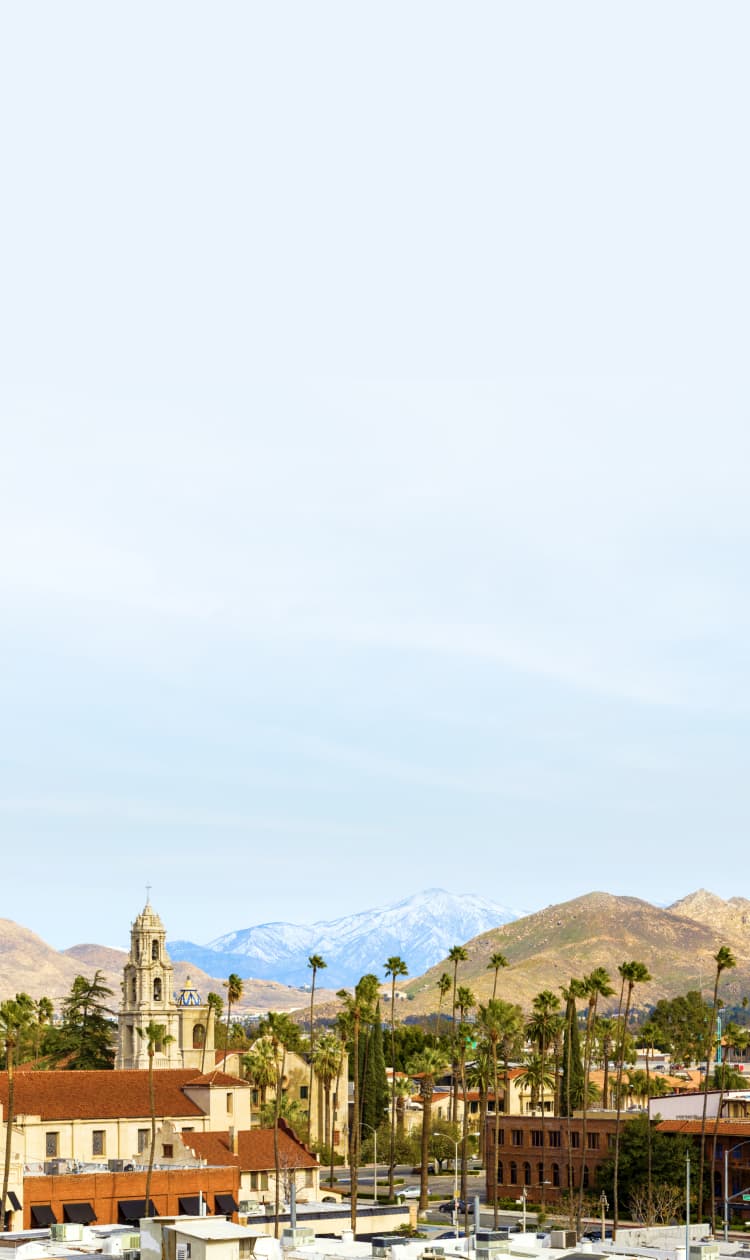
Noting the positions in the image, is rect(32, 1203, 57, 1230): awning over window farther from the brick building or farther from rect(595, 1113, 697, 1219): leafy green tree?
rect(595, 1113, 697, 1219): leafy green tree

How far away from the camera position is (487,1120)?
148750mm

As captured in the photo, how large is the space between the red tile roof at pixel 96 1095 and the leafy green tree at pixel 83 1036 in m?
44.7

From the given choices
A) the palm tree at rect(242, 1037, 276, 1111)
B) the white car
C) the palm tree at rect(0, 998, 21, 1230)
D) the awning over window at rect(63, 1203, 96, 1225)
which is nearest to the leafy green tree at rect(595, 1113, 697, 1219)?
the white car

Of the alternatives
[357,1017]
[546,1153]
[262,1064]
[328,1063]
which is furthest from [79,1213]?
[328,1063]

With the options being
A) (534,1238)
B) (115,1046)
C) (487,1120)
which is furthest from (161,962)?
(534,1238)

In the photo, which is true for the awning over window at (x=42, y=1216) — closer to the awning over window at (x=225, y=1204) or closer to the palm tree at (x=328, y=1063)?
the awning over window at (x=225, y=1204)

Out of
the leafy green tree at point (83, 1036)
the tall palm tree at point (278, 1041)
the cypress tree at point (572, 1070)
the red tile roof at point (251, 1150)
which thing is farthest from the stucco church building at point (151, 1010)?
the red tile roof at point (251, 1150)

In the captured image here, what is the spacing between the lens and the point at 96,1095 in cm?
12475

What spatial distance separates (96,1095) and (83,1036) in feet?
191

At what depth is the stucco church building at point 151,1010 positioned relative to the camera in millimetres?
165750

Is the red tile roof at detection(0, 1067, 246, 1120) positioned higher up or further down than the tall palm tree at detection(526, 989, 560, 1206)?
further down

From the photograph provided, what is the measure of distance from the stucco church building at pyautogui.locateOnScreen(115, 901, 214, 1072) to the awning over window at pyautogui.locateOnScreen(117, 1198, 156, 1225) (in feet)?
213

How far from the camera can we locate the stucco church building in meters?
166

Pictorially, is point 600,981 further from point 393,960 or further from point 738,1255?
point 738,1255
